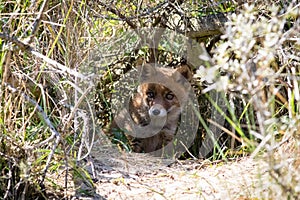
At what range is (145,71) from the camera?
5312 mm

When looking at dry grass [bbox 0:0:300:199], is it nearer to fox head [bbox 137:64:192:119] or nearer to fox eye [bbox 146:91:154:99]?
fox head [bbox 137:64:192:119]

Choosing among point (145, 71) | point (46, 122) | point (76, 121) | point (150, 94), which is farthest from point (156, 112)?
point (46, 122)

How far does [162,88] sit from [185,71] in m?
0.31

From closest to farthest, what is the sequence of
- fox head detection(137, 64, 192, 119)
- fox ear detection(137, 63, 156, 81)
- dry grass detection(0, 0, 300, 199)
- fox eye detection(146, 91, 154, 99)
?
dry grass detection(0, 0, 300, 199) < fox ear detection(137, 63, 156, 81) < fox head detection(137, 64, 192, 119) < fox eye detection(146, 91, 154, 99)

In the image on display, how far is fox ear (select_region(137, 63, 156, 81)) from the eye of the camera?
16.9 ft

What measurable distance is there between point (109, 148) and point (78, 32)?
107 centimetres

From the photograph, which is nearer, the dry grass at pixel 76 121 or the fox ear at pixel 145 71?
the dry grass at pixel 76 121

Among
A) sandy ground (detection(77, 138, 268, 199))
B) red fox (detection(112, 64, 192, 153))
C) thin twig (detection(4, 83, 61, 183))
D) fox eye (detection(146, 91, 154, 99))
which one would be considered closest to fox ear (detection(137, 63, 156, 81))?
red fox (detection(112, 64, 192, 153))

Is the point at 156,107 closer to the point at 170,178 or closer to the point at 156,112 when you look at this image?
the point at 156,112

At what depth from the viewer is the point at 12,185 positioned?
297cm

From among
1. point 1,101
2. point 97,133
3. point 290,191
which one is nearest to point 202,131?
point 97,133

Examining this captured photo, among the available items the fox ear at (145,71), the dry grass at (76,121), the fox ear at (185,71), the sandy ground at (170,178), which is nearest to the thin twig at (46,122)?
the dry grass at (76,121)

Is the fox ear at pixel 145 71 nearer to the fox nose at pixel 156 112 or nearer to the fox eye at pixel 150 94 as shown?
the fox eye at pixel 150 94

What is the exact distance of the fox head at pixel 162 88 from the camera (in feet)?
17.3
